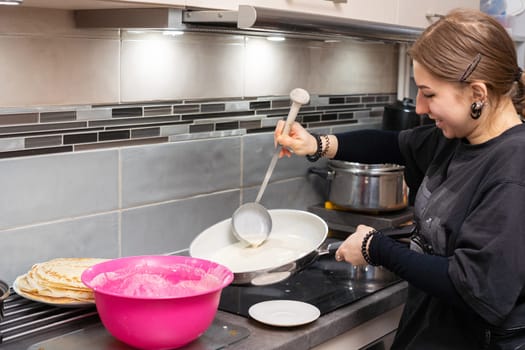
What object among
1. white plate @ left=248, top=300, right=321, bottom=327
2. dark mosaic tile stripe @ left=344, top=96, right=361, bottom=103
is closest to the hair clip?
white plate @ left=248, top=300, right=321, bottom=327

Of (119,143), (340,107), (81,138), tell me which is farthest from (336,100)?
(81,138)

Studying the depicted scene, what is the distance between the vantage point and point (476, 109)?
1386mm

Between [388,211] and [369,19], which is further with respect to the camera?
[388,211]

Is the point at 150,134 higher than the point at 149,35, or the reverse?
the point at 149,35

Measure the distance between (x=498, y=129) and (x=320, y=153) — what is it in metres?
0.46

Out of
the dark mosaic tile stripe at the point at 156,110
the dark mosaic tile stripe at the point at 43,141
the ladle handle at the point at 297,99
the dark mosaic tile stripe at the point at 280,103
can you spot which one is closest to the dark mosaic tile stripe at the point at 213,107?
the dark mosaic tile stripe at the point at 156,110

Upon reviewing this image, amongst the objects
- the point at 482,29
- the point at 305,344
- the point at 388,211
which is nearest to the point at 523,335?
the point at 305,344

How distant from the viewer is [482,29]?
1373mm

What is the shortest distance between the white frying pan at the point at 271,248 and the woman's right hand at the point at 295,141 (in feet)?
0.76

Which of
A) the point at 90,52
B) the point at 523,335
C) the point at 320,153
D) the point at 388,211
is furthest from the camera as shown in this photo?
the point at 388,211

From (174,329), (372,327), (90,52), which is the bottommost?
(372,327)

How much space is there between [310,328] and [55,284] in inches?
20.0

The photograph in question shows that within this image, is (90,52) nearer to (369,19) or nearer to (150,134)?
(150,134)

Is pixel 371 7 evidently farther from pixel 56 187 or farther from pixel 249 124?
pixel 56 187
